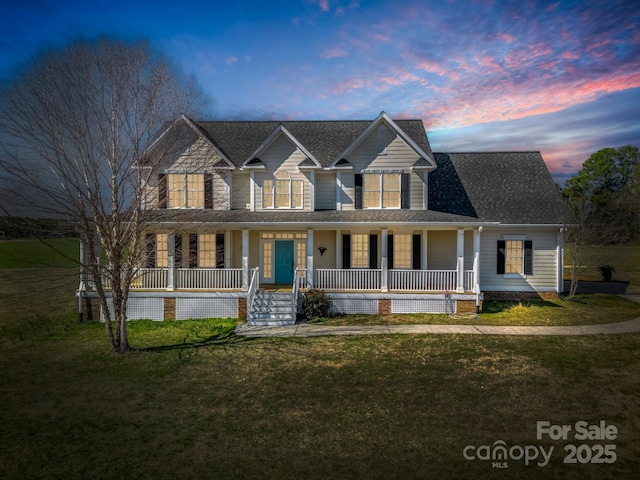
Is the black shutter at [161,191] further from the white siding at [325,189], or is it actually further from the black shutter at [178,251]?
the white siding at [325,189]

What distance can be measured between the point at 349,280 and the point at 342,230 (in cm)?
242

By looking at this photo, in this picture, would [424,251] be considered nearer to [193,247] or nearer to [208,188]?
[208,188]

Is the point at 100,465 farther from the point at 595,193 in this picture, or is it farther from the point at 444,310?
the point at 595,193

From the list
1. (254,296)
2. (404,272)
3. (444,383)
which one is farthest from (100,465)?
(404,272)

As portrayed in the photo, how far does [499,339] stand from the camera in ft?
40.9

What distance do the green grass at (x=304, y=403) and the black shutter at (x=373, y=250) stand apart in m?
5.39

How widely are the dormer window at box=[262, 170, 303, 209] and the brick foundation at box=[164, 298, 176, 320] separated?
5.80 m

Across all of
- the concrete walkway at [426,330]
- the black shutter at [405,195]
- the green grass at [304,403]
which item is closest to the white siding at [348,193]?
the black shutter at [405,195]

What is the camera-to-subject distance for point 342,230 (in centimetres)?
1767

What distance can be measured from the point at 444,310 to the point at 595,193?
5188 centimetres

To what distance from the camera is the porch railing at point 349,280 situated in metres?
16.5

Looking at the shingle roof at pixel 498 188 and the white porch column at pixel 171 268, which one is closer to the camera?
the white porch column at pixel 171 268

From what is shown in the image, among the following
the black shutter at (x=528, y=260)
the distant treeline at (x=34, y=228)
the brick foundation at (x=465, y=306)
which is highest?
the distant treeline at (x=34, y=228)

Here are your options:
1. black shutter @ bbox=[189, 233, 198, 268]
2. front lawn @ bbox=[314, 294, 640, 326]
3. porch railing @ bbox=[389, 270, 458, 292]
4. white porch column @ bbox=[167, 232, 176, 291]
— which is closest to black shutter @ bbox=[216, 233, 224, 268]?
black shutter @ bbox=[189, 233, 198, 268]
